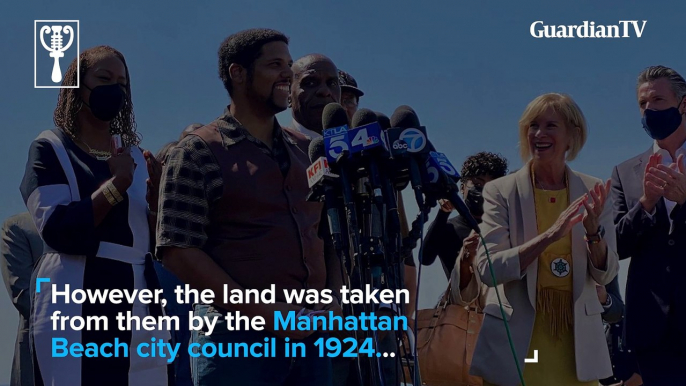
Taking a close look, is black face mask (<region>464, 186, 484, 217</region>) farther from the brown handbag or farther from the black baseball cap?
the black baseball cap

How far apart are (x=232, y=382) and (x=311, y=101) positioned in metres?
1.76

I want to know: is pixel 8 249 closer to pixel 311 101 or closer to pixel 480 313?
pixel 311 101

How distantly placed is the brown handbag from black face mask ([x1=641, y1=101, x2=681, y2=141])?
1.39 m

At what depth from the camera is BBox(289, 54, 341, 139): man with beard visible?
191 inches

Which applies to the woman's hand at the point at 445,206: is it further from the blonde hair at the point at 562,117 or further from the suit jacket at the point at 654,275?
the suit jacket at the point at 654,275

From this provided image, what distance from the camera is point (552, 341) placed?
4.75 metres

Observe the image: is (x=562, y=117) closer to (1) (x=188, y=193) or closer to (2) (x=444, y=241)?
(2) (x=444, y=241)

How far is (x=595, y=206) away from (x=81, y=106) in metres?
2.43

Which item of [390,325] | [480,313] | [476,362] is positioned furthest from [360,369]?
[480,313]

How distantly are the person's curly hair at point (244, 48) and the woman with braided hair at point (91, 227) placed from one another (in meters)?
0.55

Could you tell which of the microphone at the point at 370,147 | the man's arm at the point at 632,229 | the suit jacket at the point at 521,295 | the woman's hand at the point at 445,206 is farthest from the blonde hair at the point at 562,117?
the microphone at the point at 370,147

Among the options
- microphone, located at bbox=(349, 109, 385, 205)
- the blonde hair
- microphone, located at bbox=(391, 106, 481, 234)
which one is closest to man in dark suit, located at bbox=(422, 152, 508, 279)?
the blonde hair

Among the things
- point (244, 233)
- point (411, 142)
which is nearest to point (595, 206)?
point (244, 233)

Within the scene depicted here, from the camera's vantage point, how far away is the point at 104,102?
4328 mm
